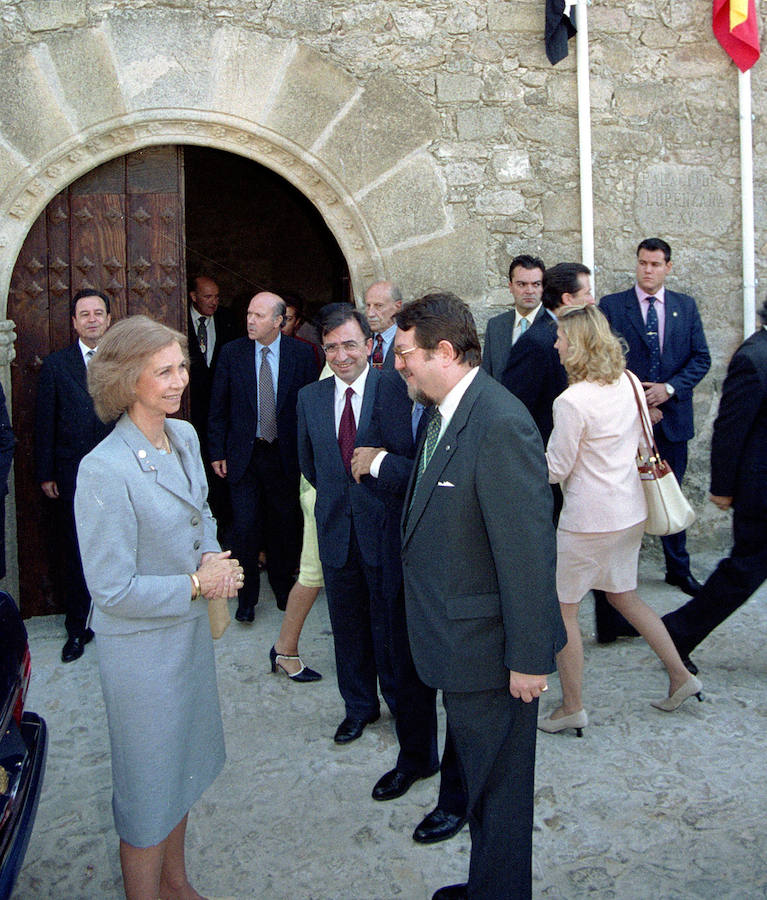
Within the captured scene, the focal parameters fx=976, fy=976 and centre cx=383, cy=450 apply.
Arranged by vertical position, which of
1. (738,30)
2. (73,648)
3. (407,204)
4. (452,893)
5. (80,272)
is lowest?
(452,893)

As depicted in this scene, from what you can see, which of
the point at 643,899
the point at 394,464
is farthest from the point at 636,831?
the point at 394,464

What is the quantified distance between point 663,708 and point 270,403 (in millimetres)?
2531

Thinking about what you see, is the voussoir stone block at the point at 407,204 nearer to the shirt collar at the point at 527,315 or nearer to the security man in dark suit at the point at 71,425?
the shirt collar at the point at 527,315

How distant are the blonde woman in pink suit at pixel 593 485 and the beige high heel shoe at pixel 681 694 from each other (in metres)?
0.16

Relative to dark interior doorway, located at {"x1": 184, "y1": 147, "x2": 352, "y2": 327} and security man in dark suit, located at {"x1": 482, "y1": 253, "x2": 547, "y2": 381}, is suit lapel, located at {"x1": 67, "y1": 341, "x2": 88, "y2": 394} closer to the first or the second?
security man in dark suit, located at {"x1": 482, "y1": 253, "x2": 547, "y2": 381}

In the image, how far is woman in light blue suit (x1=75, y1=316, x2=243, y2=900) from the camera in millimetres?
2354

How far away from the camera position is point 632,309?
5.34m

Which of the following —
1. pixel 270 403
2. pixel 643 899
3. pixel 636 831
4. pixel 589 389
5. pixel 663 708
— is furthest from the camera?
pixel 270 403

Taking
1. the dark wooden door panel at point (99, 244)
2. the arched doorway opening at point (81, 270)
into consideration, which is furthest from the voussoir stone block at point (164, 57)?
the dark wooden door panel at point (99, 244)

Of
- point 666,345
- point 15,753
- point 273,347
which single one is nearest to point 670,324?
point 666,345

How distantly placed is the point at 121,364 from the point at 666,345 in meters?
3.57

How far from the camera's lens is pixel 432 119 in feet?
17.8

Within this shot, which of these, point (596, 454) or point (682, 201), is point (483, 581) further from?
point (682, 201)

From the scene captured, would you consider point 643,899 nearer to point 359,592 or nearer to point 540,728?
point 540,728
